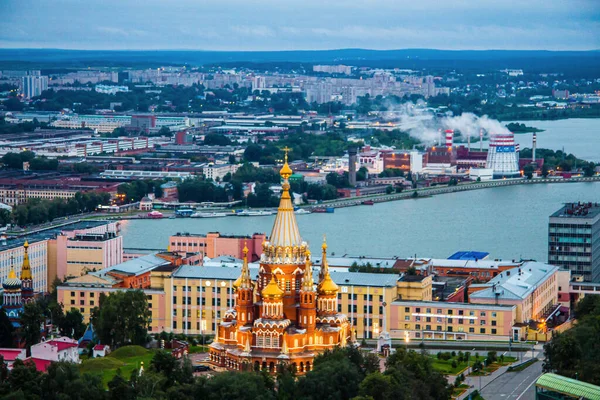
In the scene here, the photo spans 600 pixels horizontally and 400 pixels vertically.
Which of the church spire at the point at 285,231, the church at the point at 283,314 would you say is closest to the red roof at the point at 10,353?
the church at the point at 283,314

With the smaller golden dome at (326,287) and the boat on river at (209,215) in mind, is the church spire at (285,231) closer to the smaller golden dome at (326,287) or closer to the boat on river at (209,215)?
the smaller golden dome at (326,287)

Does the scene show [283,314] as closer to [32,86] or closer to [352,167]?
[352,167]

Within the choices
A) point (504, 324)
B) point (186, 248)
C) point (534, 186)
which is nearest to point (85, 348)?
point (504, 324)

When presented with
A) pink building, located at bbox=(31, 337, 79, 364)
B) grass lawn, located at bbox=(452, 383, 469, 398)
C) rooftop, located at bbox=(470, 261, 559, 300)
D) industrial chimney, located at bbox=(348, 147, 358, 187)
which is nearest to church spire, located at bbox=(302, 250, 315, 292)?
grass lawn, located at bbox=(452, 383, 469, 398)

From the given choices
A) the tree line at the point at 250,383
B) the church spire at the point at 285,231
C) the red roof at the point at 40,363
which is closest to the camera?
the tree line at the point at 250,383

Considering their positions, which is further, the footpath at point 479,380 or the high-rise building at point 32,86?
the high-rise building at point 32,86

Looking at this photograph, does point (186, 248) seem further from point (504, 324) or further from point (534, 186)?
point (534, 186)

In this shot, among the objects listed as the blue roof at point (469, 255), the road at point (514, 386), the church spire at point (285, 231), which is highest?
the church spire at point (285, 231)
